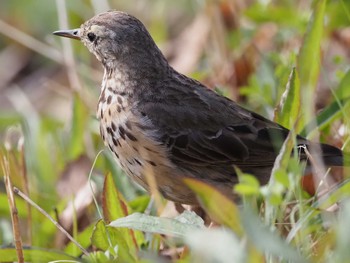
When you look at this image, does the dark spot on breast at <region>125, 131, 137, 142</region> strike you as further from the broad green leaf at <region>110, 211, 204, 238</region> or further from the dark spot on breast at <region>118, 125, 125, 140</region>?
the broad green leaf at <region>110, 211, 204, 238</region>

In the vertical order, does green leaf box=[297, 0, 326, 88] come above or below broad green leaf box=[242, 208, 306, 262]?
above

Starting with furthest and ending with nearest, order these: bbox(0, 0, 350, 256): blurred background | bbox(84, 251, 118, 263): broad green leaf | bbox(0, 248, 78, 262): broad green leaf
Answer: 1. bbox(0, 0, 350, 256): blurred background
2. bbox(0, 248, 78, 262): broad green leaf
3. bbox(84, 251, 118, 263): broad green leaf

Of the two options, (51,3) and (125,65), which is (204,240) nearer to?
(125,65)

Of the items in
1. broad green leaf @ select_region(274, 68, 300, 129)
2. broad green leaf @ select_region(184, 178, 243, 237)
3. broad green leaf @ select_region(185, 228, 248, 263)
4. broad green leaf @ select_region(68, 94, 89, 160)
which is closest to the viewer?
broad green leaf @ select_region(185, 228, 248, 263)

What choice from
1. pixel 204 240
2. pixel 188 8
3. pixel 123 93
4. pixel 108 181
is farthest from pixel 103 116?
pixel 188 8

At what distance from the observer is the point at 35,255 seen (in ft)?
13.1

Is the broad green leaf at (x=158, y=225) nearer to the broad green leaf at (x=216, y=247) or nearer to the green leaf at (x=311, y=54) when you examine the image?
the broad green leaf at (x=216, y=247)

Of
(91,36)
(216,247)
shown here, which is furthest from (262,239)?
(91,36)

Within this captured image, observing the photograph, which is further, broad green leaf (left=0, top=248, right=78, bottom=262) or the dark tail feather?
the dark tail feather

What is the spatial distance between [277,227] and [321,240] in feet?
0.88

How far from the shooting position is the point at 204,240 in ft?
8.51

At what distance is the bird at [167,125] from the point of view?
431 centimetres

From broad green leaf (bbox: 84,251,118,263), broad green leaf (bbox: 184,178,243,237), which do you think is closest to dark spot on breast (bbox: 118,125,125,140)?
broad green leaf (bbox: 84,251,118,263)

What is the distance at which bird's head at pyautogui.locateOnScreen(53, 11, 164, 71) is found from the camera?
4555mm
